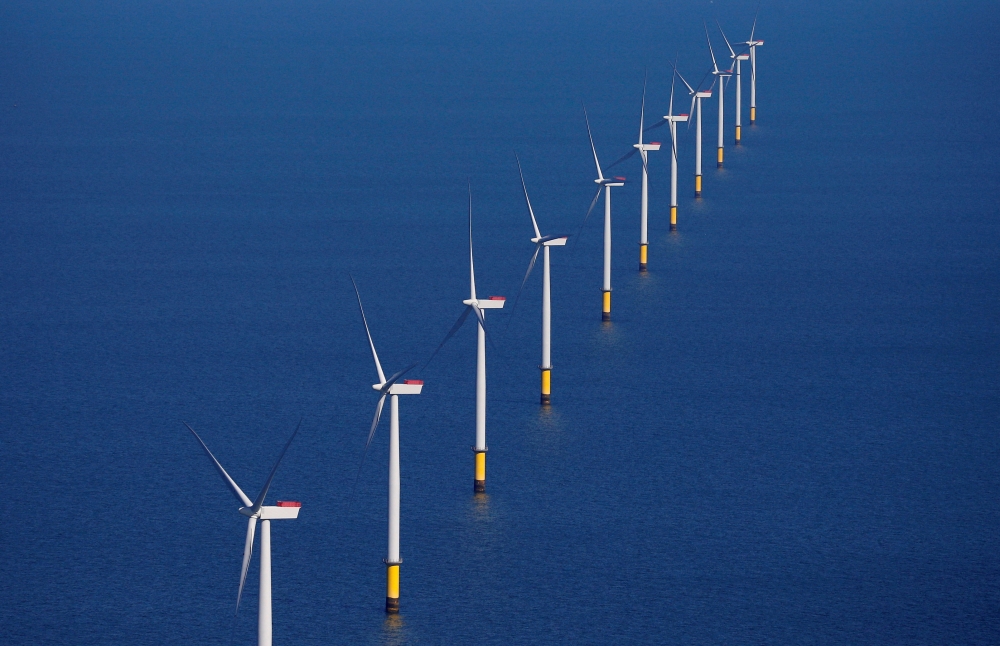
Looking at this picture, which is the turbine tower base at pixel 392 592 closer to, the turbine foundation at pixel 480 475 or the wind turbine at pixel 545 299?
the turbine foundation at pixel 480 475

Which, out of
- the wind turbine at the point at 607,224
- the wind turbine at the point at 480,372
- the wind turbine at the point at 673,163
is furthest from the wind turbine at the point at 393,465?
the wind turbine at the point at 673,163

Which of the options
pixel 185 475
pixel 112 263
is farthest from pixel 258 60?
pixel 185 475

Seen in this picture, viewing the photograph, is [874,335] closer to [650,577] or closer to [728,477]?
[728,477]

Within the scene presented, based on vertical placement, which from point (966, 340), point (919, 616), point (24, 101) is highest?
point (24, 101)

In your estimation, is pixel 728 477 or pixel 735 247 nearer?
pixel 728 477

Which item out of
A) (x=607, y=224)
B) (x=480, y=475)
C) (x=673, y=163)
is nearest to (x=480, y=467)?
(x=480, y=475)

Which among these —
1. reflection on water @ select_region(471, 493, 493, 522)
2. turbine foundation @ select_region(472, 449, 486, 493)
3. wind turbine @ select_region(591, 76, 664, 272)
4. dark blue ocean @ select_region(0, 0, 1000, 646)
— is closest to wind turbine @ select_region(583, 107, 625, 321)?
dark blue ocean @ select_region(0, 0, 1000, 646)
